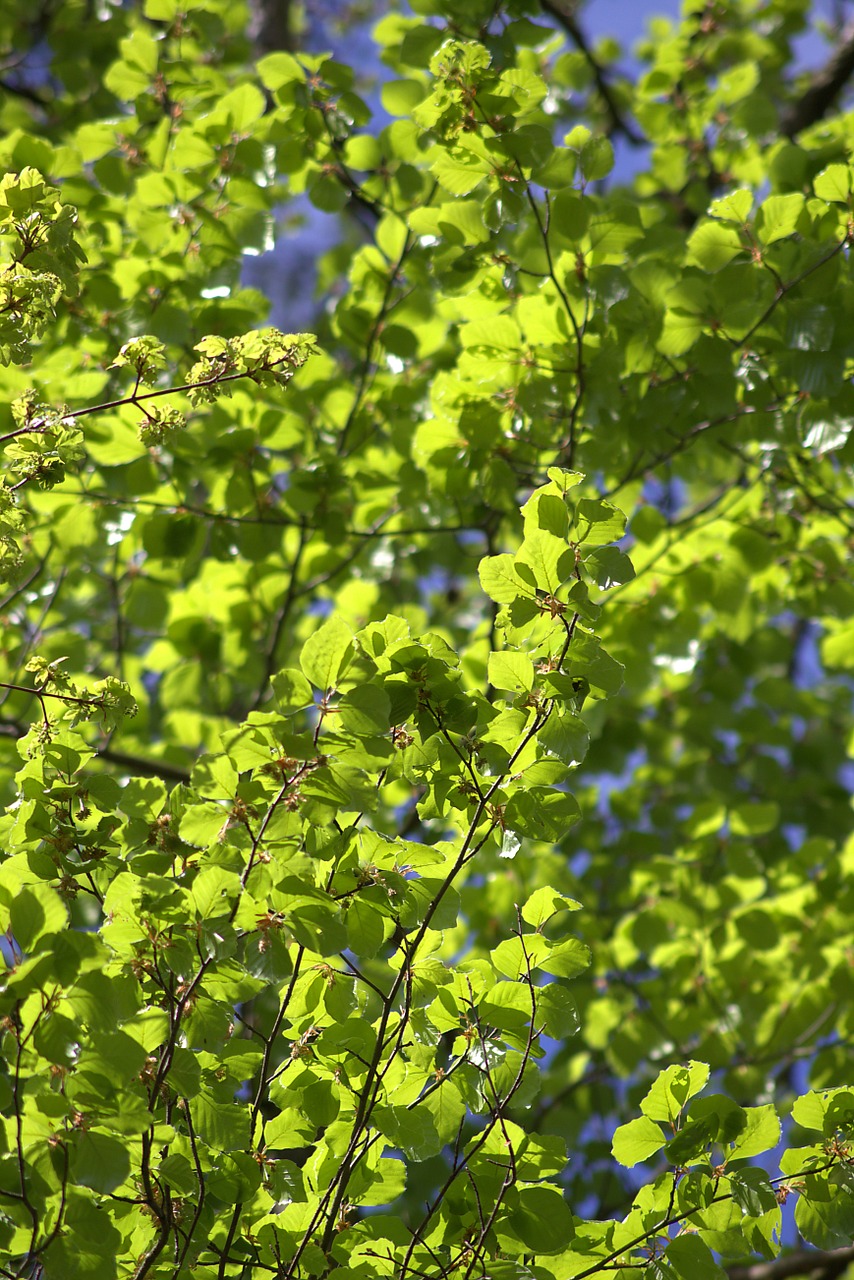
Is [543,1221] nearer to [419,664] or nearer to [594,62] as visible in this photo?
[419,664]

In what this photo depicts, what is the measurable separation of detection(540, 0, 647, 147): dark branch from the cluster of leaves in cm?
12

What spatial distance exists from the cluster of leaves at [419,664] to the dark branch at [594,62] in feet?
0.41

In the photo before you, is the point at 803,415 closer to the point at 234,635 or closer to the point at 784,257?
the point at 784,257

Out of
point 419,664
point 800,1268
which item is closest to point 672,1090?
point 419,664

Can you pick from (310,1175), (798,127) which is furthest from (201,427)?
(798,127)

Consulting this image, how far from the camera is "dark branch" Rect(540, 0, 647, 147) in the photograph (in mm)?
4848

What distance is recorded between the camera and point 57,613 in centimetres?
338

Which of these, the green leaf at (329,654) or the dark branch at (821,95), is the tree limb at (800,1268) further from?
the dark branch at (821,95)

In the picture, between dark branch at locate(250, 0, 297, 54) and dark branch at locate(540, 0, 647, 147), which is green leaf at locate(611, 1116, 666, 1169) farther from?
dark branch at locate(250, 0, 297, 54)

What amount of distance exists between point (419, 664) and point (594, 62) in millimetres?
4647

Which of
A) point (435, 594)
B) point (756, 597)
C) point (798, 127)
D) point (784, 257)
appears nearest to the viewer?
point (784, 257)

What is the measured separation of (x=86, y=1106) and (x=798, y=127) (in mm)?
4906

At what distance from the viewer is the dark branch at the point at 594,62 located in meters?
4.85

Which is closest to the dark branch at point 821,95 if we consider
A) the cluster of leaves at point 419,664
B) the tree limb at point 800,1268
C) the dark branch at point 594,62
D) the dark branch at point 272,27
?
the cluster of leaves at point 419,664
